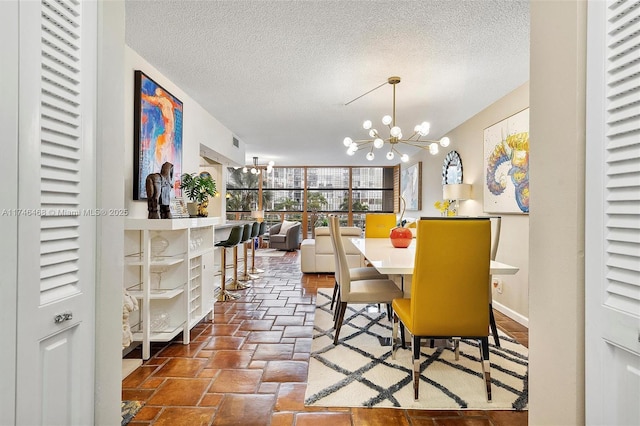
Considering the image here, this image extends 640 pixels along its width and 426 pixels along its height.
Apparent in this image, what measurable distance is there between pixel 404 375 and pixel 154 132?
2764 mm

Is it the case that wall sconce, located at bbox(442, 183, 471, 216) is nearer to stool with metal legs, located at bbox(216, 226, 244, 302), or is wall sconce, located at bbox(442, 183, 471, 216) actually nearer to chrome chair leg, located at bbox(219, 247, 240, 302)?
stool with metal legs, located at bbox(216, 226, 244, 302)

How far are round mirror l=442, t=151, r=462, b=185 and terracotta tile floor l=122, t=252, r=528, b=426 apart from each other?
2171 mm

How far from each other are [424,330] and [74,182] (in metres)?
1.80

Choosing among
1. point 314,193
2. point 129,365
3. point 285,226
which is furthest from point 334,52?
point 314,193

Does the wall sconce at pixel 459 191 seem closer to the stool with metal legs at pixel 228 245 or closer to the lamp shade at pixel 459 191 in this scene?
the lamp shade at pixel 459 191

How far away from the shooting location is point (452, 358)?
2426mm

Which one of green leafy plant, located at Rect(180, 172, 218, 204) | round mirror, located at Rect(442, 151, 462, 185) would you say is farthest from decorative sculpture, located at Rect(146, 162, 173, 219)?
round mirror, located at Rect(442, 151, 462, 185)

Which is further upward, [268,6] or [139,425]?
[268,6]

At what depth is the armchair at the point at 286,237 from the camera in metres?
8.63

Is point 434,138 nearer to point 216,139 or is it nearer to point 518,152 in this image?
point 518,152

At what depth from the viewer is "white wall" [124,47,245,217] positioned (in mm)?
2553

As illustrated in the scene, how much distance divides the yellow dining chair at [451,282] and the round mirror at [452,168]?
10.5ft

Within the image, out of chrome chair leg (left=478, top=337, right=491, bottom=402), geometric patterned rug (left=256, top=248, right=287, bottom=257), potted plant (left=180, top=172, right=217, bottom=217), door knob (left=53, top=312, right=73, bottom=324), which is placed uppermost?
potted plant (left=180, top=172, right=217, bottom=217)

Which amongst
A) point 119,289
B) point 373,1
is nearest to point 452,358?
point 119,289
